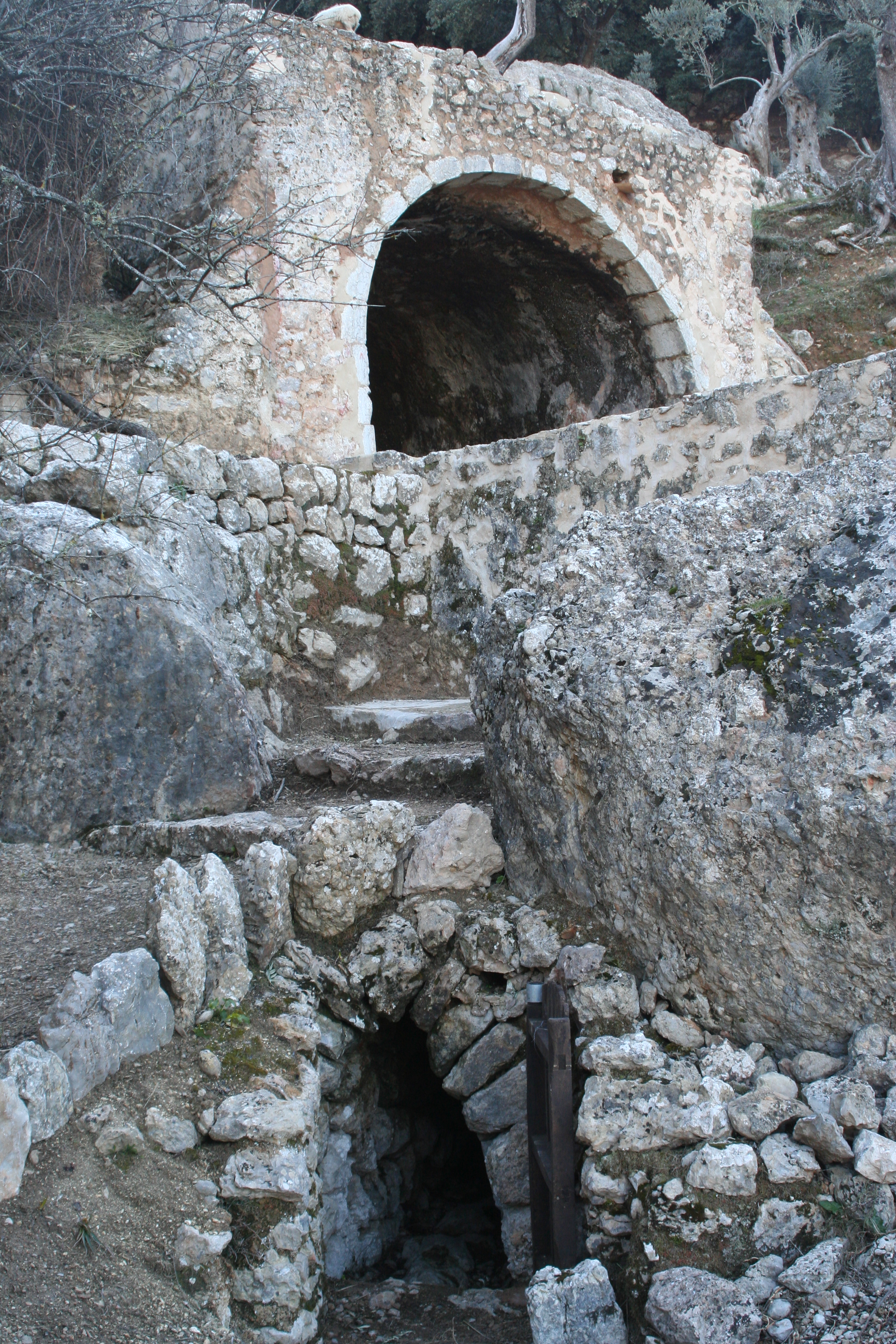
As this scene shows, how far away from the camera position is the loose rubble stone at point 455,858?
9.18ft

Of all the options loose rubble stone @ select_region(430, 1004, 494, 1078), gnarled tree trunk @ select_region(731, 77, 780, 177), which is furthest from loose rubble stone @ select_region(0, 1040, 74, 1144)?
gnarled tree trunk @ select_region(731, 77, 780, 177)

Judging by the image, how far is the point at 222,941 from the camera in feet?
8.13

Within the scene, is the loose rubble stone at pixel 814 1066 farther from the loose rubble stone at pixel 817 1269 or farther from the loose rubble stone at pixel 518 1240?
the loose rubble stone at pixel 518 1240

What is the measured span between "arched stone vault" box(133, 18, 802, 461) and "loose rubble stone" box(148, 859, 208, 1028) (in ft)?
9.95

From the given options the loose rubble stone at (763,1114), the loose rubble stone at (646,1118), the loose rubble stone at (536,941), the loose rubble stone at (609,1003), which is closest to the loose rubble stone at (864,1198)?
the loose rubble stone at (763,1114)

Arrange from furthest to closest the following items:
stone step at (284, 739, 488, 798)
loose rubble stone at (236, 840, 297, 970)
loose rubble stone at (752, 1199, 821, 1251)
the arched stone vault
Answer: the arched stone vault → stone step at (284, 739, 488, 798) → loose rubble stone at (236, 840, 297, 970) → loose rubble stone at (752, 1199, 821, 1251)

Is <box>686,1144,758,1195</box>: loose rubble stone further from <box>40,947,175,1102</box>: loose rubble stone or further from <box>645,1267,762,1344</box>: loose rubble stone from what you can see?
<box>40,947,175,1102</box>: loose rubble stone

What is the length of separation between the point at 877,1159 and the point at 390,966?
1.33m

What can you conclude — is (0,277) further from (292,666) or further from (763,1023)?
(763,1023)

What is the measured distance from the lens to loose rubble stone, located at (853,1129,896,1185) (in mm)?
1807

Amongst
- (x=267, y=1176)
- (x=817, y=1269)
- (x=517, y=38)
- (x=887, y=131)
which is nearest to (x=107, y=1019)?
(x=267, y=1176)

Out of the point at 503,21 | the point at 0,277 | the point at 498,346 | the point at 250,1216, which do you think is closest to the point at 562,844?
the point at 250,1216

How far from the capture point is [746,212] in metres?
7.95

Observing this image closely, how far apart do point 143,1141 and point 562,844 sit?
1191 mm
